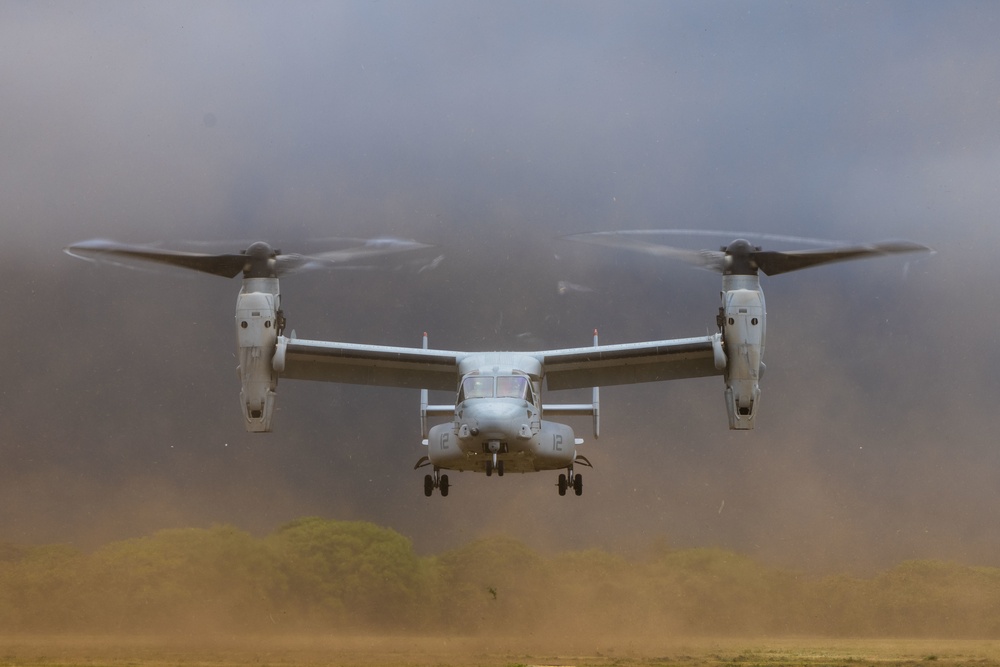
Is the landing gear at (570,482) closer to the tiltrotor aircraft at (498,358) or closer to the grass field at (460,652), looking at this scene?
the tiltrotor aircraft at (498,358)

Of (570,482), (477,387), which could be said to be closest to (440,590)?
(570,482)

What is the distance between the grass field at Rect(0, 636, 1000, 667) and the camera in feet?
81.4

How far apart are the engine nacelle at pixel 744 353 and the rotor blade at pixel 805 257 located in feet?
2.66

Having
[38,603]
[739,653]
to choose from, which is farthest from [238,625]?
[739,653]

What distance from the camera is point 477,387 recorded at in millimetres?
19984

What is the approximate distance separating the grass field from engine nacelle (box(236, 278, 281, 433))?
6263mm

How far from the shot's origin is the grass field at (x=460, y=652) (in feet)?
81.4

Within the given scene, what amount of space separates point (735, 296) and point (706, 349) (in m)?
1.31

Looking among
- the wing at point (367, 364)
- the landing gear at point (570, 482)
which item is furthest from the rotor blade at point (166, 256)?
the landing gear at point (570, 482)

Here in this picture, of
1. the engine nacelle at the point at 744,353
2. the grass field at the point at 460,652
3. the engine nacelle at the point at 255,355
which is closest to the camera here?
the engine nacelle at the point at 744,353

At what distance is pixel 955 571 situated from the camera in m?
27.6

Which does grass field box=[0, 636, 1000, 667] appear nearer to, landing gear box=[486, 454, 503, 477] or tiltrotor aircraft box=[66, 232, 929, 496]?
tiltrotor aircraft box=[66, 232, 929, 496]

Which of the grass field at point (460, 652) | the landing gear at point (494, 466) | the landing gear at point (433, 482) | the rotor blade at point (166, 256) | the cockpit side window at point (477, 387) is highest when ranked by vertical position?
the rotor blade at point (166, 256)

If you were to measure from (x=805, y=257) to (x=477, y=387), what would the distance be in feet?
20.9
